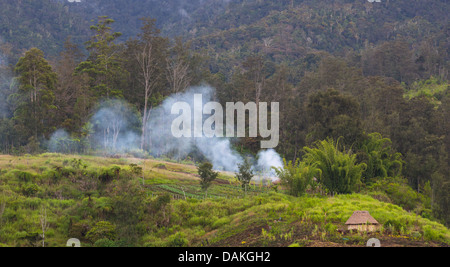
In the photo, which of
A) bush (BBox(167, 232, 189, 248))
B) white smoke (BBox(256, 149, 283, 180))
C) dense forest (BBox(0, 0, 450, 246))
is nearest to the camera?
bush (BBox(167, 232, 189, 248))

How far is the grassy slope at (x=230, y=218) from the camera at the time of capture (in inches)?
336

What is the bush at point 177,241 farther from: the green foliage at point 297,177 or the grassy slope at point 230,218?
the green foliage at point 297,177

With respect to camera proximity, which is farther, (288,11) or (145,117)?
(288,11)

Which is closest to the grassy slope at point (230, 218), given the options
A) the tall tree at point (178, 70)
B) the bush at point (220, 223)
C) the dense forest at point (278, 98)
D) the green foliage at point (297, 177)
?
the bush at point (220, 223)

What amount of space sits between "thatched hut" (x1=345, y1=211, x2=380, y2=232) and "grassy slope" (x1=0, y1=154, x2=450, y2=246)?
0.21 meters

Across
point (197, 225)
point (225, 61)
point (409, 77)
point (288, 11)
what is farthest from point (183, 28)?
point (197, 225)

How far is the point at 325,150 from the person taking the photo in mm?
14852

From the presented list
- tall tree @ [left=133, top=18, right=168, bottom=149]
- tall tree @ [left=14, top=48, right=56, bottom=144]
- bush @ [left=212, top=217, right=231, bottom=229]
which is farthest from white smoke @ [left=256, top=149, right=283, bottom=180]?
bush @ [left=212, top=217, right=231, bottom=229]

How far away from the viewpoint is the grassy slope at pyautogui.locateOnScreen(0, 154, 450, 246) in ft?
28.0

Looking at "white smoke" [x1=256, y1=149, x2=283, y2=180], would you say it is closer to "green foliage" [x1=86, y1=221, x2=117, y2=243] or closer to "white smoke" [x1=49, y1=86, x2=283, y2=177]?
"white smoke" [x1=49, y1=86, x2=283, y2=177]

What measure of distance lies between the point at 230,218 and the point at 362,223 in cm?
434

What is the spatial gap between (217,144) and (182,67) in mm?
8515

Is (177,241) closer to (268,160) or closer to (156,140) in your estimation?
(268,160)

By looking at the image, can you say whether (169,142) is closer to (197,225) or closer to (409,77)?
(197,225)
